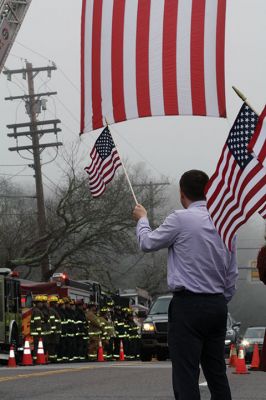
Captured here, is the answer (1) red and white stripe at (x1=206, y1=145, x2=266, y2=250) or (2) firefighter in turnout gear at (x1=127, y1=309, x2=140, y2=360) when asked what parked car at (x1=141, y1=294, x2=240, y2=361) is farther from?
(1) red and white stripe at (x1=206, y1=145, x2=266, y2=250)

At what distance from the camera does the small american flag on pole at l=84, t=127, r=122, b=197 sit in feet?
32.3

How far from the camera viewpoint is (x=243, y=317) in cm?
6850

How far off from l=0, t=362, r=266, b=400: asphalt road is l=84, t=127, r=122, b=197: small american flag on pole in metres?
2.36

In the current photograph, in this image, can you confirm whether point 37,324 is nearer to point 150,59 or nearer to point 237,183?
point 150,59

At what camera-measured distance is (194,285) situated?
22.2 ft

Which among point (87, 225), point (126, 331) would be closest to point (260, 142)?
point (126, 331)

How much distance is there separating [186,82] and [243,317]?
195ft

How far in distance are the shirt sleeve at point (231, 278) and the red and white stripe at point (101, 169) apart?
2.59m

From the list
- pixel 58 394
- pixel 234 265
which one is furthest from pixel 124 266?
pixel 234 265

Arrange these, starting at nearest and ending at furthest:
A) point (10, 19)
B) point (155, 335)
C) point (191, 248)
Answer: point (191, 248)
point (155, 335)
point (10, 19)

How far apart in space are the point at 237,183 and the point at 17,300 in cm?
2190

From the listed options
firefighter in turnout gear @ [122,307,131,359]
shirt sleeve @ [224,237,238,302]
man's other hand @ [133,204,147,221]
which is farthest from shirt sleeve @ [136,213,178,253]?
firefighter in turnout gear @ [122,307,131,359]

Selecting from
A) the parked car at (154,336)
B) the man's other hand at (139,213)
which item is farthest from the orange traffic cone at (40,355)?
the man's other hand at (139,213)

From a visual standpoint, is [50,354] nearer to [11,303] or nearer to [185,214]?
[11,303]
